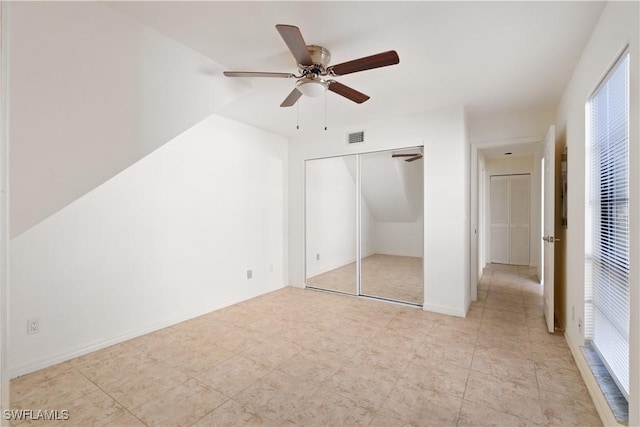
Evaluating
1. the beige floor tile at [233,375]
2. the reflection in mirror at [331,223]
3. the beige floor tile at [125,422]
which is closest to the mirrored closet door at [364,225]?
the reflection in mirror at [331,223]

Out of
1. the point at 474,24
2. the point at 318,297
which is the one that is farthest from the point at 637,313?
the point at 318,297

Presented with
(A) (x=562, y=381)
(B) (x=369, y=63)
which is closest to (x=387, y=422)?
(A) (x=562, y=381)

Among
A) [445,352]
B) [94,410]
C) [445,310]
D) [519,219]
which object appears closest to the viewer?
[94,410]

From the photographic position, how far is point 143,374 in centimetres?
221

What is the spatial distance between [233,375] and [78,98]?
6.93 ft

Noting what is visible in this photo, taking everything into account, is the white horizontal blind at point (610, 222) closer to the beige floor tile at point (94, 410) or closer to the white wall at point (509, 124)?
the white wall at point (509, 124)

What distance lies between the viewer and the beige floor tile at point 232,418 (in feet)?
5.57

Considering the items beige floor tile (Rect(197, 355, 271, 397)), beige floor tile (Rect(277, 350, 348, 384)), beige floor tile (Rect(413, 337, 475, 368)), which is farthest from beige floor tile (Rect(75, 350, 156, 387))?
beige floor tile (Rect(413, 337, 475, 368))

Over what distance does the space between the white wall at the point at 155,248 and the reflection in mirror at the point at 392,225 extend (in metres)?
1.53

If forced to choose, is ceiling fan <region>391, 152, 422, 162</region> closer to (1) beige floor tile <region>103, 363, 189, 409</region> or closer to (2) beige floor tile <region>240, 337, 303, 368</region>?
(2) beige floor tile <region>240, 337, 303, 368</region>

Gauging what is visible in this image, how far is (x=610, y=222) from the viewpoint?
1841 millimetres

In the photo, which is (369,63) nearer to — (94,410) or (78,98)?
(78,98)

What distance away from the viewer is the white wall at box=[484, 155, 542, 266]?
564 cm

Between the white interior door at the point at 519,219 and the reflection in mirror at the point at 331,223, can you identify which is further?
the white interior door at the point at 519,219
